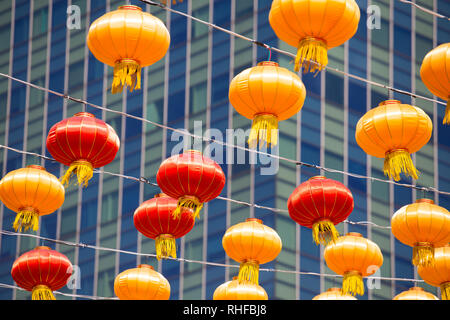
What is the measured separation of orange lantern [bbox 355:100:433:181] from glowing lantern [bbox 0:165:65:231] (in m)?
3.95

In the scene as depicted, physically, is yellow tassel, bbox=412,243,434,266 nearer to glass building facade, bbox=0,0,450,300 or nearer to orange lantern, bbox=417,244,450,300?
orange lantern, bbox=417,244,450,300

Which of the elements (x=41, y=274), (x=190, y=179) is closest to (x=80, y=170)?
(x=190, y=179)

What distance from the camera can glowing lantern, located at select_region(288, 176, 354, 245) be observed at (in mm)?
13297

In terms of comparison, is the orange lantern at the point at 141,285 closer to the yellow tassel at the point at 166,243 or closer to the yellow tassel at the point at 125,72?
the yellow tassel at the point at 166,243

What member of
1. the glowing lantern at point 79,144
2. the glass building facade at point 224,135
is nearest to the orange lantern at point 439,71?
the glowing lantern at point 79,144

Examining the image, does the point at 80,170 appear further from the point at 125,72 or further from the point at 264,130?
the point at 264,130

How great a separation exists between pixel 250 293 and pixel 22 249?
83.3 ft

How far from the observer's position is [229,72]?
3559 centimetres

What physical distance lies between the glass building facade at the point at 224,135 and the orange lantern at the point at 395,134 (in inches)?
729

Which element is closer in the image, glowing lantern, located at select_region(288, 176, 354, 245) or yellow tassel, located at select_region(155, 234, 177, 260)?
glowing lantern, located at select_region(288, 176, 354, 245)

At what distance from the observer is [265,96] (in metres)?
12.3

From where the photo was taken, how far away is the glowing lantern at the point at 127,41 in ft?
40.2

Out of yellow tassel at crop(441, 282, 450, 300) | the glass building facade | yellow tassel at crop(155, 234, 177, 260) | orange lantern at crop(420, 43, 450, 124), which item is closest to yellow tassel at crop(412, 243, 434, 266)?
yellow tassel at crop(441, 282, 450, 300)

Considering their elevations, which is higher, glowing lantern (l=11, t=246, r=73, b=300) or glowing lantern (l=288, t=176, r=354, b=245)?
glowing lantern (l=288, t=176, r=354, b=245)
